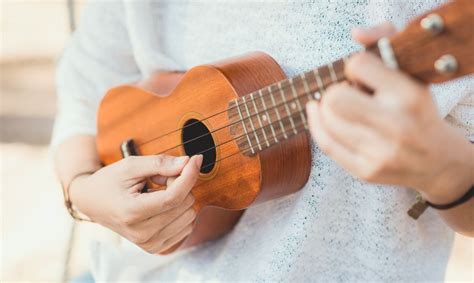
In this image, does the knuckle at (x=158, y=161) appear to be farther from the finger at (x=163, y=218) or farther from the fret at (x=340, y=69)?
the fret at (x=340, y=69)

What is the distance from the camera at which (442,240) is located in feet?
2.66

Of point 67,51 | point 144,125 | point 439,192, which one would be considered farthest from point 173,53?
point 439,192

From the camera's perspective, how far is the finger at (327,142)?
20.0 inches

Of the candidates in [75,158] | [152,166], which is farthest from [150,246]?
[75,158]

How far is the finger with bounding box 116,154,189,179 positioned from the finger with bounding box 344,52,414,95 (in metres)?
0.34

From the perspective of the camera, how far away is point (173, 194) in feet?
2.47

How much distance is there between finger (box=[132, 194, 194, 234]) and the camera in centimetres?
80

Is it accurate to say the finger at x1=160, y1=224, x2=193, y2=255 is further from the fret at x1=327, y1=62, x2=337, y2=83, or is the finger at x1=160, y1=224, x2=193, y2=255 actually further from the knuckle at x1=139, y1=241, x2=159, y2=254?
the fret at x1=327, y1=62, x2=337, y2=83

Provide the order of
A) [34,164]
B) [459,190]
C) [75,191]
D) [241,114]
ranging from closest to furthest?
[459,190]
[241,114]
[75,191]
[34,164]

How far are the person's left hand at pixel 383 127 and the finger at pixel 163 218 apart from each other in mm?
321

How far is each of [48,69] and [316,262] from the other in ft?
5.93

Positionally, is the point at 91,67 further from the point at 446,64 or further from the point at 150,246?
the point at 446,64

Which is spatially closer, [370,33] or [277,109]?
[370,33]

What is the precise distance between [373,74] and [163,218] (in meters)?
0.41
